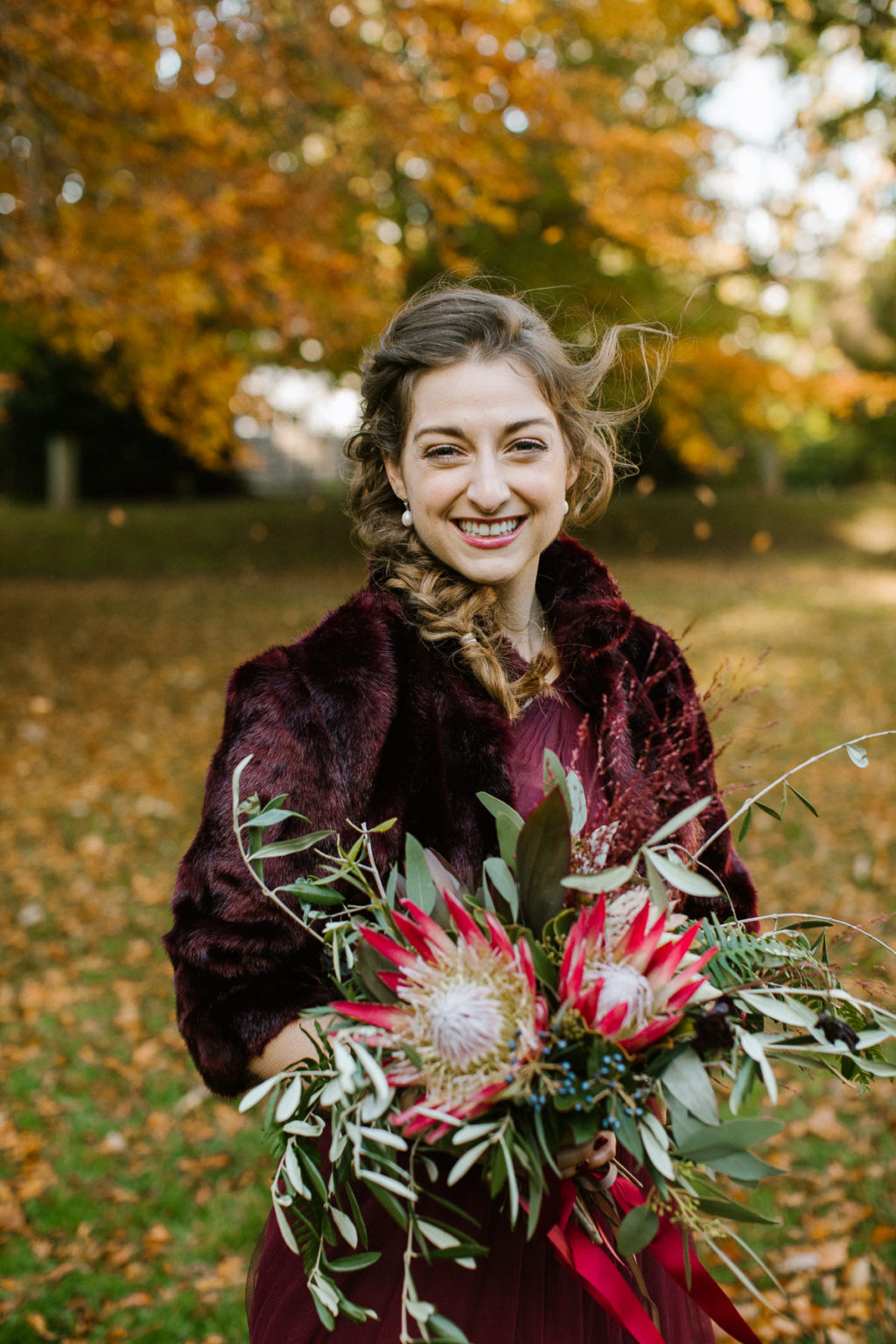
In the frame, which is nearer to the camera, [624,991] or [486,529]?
[624,991]

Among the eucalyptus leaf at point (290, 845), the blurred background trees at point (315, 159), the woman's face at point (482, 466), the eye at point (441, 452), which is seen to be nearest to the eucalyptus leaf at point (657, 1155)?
the eucalyptus leaf at point (290, 845)

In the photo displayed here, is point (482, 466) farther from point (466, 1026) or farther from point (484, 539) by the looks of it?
point (466, 1026)

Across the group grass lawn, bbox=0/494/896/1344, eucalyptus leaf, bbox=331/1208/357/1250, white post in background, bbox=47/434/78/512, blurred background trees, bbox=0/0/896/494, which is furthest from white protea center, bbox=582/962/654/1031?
white post in background, bbox=47/434/78/512

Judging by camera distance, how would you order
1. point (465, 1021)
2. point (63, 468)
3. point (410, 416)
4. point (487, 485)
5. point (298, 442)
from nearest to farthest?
point (465, 1021) < point (487, 485) < point (410, 416) < point (63, 468) < point (298, 442)

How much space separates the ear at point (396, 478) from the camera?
2.02 meters

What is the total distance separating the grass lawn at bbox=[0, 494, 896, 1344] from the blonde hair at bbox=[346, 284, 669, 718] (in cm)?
38

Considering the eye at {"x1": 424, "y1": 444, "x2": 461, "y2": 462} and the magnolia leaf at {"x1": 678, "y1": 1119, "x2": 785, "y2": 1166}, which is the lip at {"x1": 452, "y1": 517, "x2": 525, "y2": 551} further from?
the magnolia leaf at {"x1": 678, "y1": 1119, "x2": 785, "y2": 1166}

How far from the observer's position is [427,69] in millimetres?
8430

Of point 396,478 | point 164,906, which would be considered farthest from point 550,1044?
point 164,906

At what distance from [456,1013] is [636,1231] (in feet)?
1.14

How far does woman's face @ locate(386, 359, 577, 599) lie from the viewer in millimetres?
1846

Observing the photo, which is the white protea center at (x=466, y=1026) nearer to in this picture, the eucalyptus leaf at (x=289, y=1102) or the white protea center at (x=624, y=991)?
the white protea center at (x=624, y=991)

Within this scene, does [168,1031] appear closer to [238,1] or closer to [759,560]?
[238,1]

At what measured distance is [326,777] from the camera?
1717 millimetres
